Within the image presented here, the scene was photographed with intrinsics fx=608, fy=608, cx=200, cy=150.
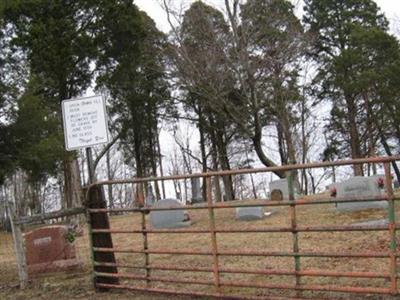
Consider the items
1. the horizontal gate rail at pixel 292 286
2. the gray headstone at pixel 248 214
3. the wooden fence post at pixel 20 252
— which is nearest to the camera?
the horizontal gate rail at pixel 292 286

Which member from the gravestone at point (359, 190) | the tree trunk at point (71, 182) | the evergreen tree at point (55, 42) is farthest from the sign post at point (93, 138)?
the tree trunk at point (71, 182)

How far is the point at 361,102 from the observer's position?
39531 millimetres

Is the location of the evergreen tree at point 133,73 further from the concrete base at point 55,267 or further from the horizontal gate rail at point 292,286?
the horizontal gate rail at point 292,286

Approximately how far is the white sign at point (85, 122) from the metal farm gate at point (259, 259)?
29.3 inches

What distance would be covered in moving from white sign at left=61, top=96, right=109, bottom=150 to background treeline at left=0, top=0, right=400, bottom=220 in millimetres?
9716

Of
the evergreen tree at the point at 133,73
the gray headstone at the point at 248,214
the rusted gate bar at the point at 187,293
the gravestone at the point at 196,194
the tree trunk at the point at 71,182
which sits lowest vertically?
the rusted gate bar at the point at 187,293

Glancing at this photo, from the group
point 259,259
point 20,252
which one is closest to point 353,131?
point 259,259

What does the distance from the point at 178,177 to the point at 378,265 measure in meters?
3.13

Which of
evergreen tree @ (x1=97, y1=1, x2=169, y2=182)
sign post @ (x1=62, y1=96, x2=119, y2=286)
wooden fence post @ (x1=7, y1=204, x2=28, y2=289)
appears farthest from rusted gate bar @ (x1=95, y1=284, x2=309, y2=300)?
evergreen tree @ (x1=97, y1=1, x2=169, y2=182)

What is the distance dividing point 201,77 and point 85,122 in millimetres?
18899

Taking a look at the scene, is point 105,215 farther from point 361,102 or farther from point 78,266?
point 361,102

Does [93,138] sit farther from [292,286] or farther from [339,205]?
[339,205]

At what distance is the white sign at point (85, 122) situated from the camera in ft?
31.1

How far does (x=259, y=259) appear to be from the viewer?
33.7 feet
